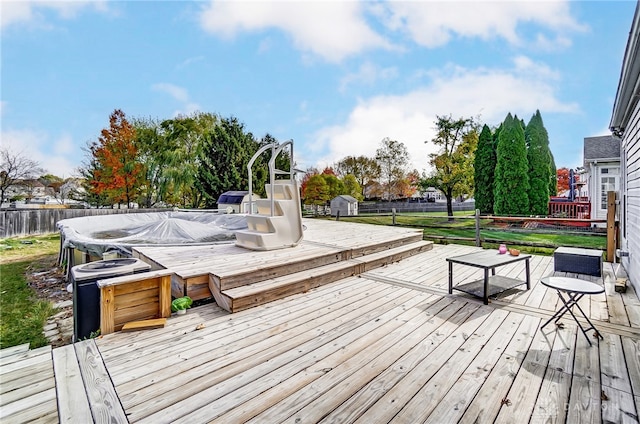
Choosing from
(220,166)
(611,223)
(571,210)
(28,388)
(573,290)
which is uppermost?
(220,166)

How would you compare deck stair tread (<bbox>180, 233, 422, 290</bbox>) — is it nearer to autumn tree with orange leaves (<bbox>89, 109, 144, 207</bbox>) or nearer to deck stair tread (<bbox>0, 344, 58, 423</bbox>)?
deck stair tread (<bbox>0, 344, 58, 423</bbox>)

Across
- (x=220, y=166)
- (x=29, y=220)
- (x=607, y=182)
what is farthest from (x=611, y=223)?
(x=29, y=220)

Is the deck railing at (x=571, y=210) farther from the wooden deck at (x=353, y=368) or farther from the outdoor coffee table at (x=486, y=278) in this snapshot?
the wooden deck at (x=353, y=368)

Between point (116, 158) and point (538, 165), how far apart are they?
2134 centimetres

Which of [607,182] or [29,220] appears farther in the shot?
[29,220]

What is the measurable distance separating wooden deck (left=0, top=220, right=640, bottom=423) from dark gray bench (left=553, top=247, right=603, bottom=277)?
4.01 ft

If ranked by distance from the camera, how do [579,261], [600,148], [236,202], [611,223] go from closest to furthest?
[579,261] → [611,223] → [600,148] → [236,202]

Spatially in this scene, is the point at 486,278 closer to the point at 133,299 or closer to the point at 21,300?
the point at 133,299

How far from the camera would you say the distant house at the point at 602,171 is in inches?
386

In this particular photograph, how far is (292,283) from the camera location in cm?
353

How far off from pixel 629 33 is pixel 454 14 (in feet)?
13.3

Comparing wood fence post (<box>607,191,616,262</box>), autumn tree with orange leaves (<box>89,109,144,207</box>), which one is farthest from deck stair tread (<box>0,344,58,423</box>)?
autumn tree with orange leaves (<box>89,109,144,207</box>)

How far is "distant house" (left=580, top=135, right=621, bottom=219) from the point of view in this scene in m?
9.81

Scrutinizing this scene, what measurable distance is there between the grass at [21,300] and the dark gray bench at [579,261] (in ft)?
22.6
